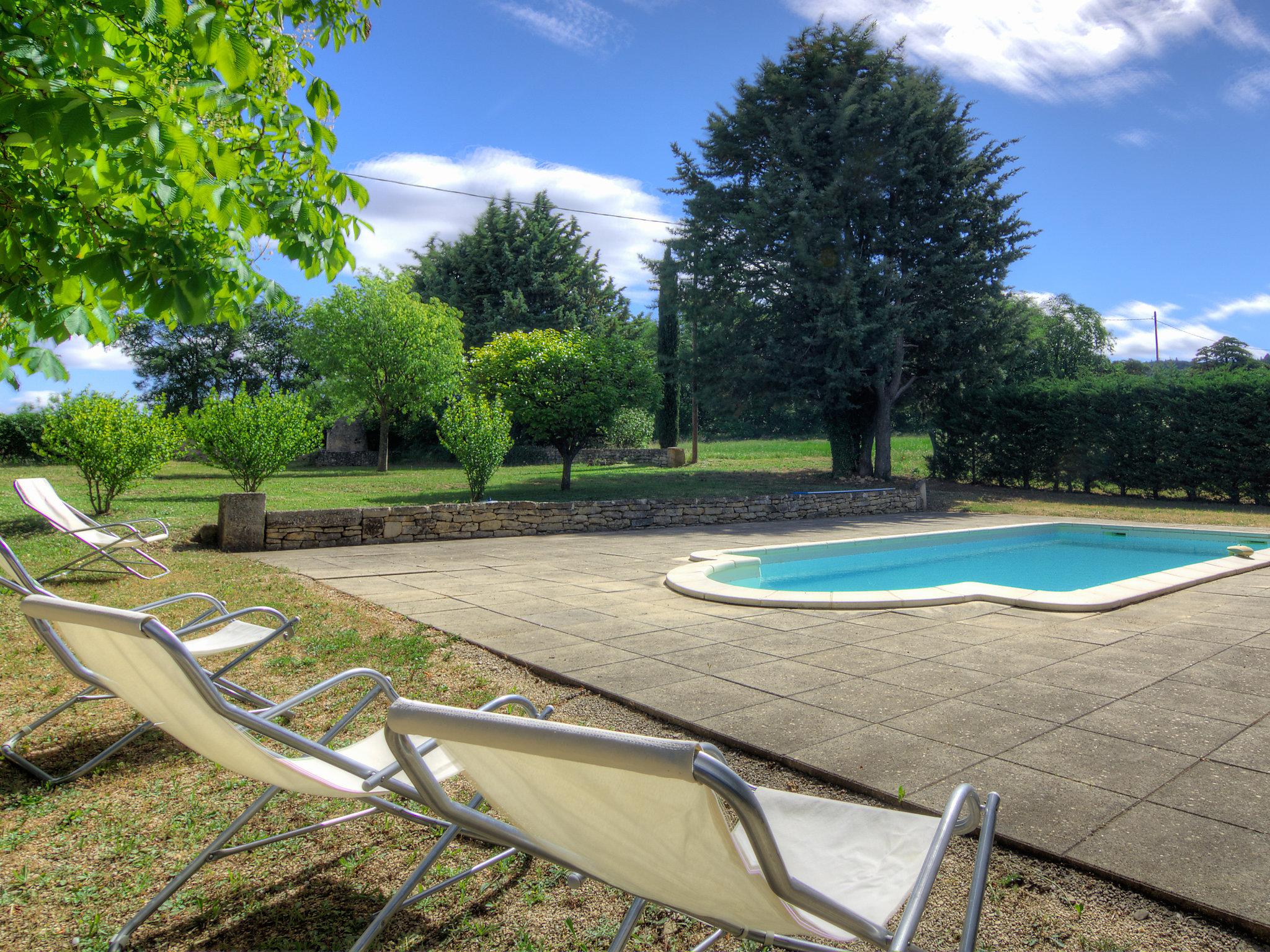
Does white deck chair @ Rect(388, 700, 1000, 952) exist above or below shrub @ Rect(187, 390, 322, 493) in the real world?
below

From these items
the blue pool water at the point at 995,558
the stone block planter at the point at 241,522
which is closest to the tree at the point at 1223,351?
the blue pool water at the point at 995,558

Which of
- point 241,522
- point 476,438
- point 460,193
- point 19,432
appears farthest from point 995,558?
point 19,432

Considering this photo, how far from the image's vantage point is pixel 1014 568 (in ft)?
→ 32.4

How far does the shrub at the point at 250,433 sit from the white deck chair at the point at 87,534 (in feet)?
9.72

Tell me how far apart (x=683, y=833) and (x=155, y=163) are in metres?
2.57

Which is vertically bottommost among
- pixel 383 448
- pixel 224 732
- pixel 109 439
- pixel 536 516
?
pixel 536 516

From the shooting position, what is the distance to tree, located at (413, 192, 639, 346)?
28.0 metres

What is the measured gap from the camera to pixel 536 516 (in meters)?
10.7

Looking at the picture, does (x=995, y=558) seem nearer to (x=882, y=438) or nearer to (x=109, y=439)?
(x=882, y=438)

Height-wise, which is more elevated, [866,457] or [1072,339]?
[1072,339]

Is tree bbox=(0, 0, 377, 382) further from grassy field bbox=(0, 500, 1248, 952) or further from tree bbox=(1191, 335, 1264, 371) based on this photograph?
tree bbox=(1191, 335, 1264, 371)

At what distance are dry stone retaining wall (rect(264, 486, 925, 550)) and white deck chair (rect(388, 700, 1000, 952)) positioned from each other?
26.7 feet

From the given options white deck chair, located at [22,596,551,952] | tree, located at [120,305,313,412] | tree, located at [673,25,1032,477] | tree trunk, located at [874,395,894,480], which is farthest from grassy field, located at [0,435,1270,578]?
tree, located at [120,305,313,412]

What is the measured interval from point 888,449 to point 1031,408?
3.20 meters
